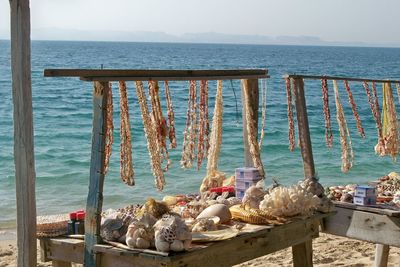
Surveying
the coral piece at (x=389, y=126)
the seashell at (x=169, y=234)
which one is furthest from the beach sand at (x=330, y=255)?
the seashell at (x=169, y=234)

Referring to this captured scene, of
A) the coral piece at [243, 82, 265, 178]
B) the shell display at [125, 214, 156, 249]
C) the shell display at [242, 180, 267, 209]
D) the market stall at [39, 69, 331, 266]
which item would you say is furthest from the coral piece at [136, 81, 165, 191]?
the shell display at [125, 214, 156, 249]

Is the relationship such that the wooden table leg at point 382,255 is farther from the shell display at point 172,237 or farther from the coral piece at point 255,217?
the shell display at point 172,237

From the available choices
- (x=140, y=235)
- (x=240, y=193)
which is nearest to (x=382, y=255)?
(x=240, y=193)

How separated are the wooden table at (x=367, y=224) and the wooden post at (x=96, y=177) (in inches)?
108

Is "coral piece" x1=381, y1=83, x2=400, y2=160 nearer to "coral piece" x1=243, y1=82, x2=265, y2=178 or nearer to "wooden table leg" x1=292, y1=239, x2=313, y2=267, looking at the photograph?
"coral piece" x1=243, y1=82, x2=265, y2=178

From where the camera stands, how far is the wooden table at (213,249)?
192 inches

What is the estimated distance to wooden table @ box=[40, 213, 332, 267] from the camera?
16.0 ft

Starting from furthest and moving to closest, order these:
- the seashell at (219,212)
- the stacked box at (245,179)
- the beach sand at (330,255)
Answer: the beach sand at (330,255) < the stacked box at (245,179) < the seashell at (219,212)

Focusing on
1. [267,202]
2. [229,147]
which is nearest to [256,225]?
[267,202]

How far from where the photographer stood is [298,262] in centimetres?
638

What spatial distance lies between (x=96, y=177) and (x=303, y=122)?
2942mm

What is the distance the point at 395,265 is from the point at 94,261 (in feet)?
15.6

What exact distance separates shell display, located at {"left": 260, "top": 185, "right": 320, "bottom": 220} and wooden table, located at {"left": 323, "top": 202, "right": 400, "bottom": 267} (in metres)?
1.34

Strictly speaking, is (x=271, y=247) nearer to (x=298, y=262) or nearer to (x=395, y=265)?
(x=298, y=262)
